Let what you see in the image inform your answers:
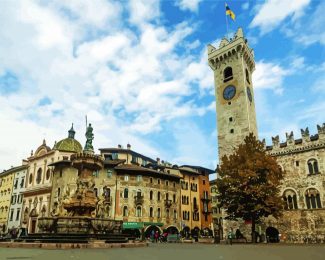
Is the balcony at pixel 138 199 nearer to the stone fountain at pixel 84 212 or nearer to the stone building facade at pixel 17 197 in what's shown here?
the stone fountain at pixel 84 212

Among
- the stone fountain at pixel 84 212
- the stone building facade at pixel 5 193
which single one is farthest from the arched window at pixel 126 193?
the stone building facade at pixel 5 193

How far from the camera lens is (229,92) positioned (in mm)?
46156

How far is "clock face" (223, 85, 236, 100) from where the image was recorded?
45.5 metres

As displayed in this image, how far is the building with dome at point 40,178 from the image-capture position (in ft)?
160

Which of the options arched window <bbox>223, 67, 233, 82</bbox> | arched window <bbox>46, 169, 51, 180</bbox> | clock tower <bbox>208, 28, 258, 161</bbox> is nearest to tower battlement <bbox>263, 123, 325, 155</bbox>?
clock tower <bbox>208, 28, 258, 161</bbox>

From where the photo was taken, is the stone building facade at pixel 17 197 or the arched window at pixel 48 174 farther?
the stone building facade at pixel 17 197

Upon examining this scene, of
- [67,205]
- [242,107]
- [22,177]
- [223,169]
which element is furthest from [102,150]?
[67,205]

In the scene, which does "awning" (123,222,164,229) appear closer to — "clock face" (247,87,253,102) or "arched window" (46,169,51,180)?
"arched window" (46,169,51,180)

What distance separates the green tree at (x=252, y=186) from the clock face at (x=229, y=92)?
15785 millimetres

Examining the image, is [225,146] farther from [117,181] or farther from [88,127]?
[88,127]

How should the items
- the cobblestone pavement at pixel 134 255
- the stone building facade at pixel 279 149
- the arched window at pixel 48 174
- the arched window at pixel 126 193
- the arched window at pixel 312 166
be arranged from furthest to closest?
the arched window at pixel 48 174 < the arched window at pixel 126 193 < the arched window at pixel 312 166 < the stone building facade at pixel 279 149 < the cobblestone pavement at pixel 134 255

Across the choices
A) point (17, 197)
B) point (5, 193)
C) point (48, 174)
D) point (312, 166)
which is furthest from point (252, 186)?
point (5, 193)

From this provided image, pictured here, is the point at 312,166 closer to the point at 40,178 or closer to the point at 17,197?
the point at 40,178

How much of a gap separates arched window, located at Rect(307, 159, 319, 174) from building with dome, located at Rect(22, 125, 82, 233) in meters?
35.4
